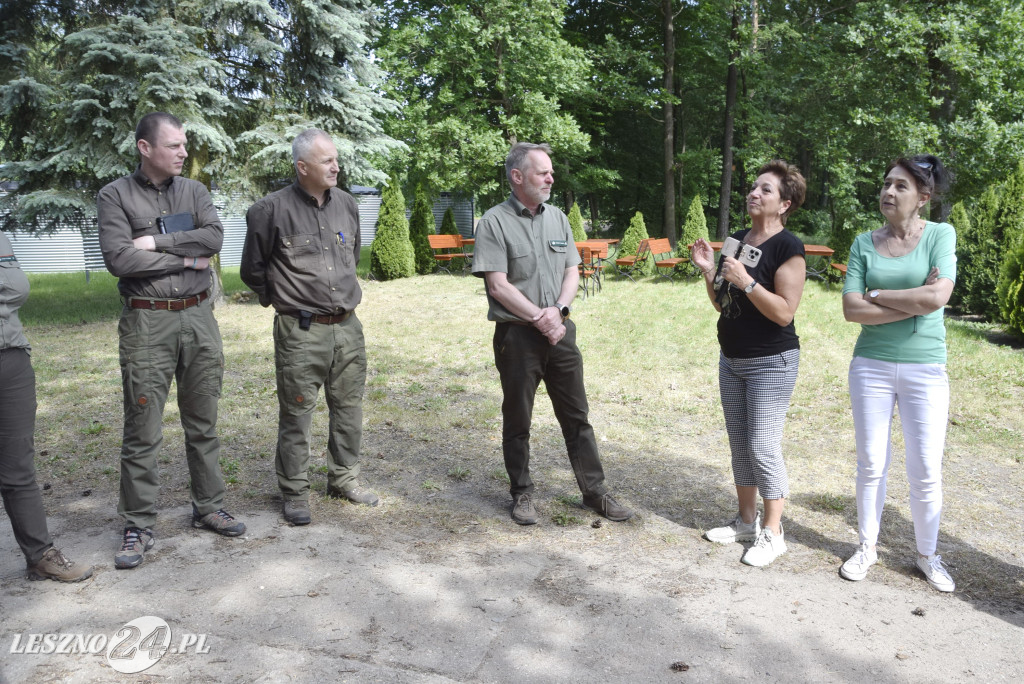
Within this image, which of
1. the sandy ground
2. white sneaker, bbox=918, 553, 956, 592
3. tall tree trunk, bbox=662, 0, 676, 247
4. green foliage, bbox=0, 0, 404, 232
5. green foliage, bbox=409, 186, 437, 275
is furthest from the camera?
tall tree trunk, bbox=662, 0, 676, 247

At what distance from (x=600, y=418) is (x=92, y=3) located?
11263 mm

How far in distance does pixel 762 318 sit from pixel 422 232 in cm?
1482

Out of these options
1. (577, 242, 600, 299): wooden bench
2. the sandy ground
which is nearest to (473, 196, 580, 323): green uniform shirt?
the sandy ground

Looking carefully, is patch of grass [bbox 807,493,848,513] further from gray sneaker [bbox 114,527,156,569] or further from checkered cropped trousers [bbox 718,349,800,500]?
gray sneaker [bbox 114,527,156,569]

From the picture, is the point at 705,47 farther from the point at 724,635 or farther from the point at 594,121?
the point at 724,635

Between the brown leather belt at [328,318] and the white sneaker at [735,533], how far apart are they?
2.31 meters

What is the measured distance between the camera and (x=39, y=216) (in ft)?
40.4

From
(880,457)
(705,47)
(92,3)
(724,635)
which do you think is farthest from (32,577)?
(705,47)

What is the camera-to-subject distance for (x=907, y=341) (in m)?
3.55

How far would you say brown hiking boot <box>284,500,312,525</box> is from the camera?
13.9ft

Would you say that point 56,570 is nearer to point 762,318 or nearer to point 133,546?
point 133,546

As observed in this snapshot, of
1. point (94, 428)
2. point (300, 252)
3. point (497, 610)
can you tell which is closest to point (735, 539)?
point (497, 610)

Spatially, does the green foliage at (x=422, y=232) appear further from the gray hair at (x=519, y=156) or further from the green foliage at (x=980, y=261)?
the gray hair at (x=519, y=156)

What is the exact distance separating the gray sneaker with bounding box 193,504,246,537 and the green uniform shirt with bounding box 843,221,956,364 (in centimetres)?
328
